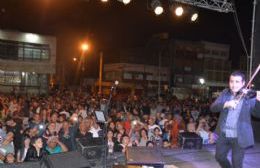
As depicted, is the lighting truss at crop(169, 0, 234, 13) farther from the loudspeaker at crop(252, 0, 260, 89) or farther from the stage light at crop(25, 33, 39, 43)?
the stage light at crop(25, 33, 39, 43)

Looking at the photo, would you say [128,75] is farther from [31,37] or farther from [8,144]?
[8,144]

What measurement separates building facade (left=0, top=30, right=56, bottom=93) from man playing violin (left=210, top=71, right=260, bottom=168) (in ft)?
77.9

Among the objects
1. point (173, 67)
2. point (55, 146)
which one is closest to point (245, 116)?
point (55, 146)

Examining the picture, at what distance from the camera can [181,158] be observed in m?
6.38

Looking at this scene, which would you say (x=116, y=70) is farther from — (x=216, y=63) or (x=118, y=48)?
(x=216, y=63)

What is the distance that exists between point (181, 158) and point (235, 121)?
2656 millimetres

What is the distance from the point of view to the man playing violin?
3.85 m

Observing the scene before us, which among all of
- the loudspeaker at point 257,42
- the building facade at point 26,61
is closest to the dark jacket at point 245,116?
the loudspeaker at point 257,42

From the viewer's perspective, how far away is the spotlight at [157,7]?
31.3ft

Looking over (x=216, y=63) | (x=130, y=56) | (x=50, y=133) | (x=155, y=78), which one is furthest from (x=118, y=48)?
(x=50, y=133)

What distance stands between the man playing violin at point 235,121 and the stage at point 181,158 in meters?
1.41

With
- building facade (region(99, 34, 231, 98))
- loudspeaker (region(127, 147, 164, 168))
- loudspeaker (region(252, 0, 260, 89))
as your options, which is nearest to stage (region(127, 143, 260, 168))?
loudspeaker (region(127, 147, 164, 168))

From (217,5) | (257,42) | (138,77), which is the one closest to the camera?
(257,42)

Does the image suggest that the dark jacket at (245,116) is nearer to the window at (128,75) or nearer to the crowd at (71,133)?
the crowd at (71,133)
